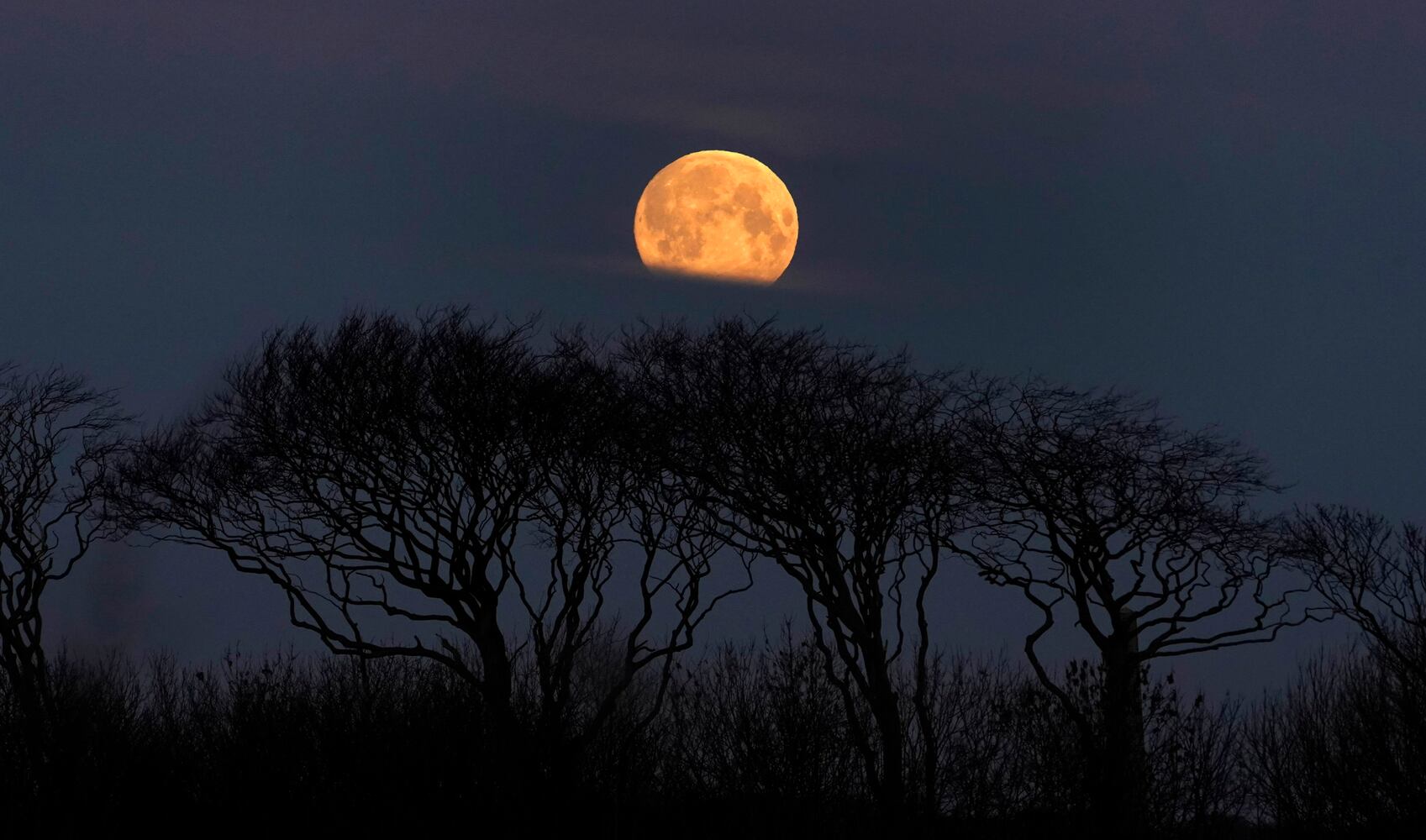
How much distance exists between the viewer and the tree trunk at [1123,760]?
26.3 metres

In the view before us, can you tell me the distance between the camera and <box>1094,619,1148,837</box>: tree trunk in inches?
1037

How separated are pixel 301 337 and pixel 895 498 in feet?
48.2

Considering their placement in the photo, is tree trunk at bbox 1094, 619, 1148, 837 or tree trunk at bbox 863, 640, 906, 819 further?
tree trunk at bbox 863, 640, 906, 819

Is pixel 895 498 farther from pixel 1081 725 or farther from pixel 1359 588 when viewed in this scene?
pixel 1359 588

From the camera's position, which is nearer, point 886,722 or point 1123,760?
point 1123,760

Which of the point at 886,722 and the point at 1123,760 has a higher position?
the point at 886,722

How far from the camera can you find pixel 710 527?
128 ft

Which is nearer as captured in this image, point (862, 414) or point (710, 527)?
point (862, 414)

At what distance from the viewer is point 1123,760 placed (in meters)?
28.5

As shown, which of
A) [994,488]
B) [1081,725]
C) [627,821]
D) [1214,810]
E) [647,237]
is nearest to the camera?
[1214,810]

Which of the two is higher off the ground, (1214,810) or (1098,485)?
(1098,485)

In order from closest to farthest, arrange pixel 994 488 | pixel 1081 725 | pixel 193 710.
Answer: pixel 1081 725
pixel 193 710
pixel 994 488

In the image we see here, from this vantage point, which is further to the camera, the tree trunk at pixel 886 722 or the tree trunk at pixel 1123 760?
Answer: the tree trunk at pixel 886 722

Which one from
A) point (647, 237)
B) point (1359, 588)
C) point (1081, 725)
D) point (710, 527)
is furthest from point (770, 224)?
point (1081, 725)
